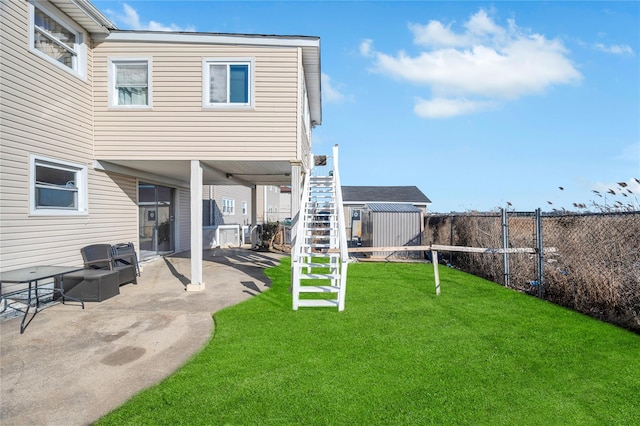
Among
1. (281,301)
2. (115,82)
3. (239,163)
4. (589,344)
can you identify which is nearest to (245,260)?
(239,163)

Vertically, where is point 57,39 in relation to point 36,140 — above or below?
above

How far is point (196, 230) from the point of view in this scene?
711cm

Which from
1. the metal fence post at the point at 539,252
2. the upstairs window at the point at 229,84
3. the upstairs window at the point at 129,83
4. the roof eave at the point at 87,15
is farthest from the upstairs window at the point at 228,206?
the metal fence post at the point at 539,252

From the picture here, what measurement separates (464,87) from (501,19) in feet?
15.6

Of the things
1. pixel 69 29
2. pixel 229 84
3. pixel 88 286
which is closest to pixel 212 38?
pixel 229 84

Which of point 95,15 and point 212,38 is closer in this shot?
point 95,15

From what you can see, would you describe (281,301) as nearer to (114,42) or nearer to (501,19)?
(114,42)

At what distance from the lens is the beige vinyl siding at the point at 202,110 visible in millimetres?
7207

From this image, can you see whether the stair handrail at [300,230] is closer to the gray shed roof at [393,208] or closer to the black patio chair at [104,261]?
the black patio chair at [104,261]

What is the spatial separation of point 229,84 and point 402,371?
21.7 ft

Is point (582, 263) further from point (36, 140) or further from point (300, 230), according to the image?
point (36, 140)

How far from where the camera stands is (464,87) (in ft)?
44.0

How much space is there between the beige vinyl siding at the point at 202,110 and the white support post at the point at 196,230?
0.41m

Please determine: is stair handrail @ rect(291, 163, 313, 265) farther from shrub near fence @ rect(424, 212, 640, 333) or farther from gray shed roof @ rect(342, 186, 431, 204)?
gray shed roof @ rect(342, 186, 431, 204)
